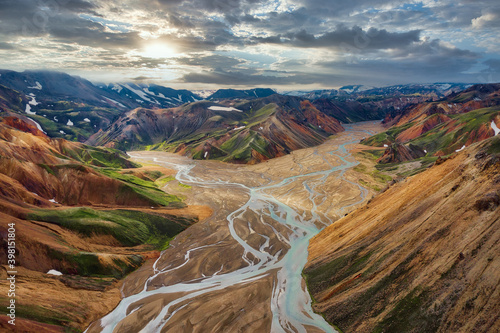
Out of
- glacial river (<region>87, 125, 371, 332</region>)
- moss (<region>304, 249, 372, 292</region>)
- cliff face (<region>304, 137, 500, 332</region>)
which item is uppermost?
cliff face (<region>304, 137, 500, 332</region>)

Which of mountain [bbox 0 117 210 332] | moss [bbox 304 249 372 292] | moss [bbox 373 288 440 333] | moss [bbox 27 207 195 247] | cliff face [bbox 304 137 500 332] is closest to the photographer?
cliff face [bbox 304 137 500 332]

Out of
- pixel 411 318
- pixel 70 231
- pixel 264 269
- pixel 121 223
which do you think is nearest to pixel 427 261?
pixel 411 318

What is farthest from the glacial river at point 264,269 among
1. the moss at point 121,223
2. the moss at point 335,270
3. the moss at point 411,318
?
the moss at point 121,223

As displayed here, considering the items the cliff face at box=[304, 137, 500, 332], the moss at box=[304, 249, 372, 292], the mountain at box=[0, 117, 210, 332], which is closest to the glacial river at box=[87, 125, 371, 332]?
the moss at box=[304, 249, 372, 292]

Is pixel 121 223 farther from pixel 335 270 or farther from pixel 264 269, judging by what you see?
pixel 335 270

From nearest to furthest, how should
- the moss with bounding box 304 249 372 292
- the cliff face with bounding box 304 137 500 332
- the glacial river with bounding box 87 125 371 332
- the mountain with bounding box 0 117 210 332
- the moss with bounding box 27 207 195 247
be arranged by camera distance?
the cliff face with bounding box 304 137 500 332
the mountain with bounding box 0 117 210 332
the glacial river with bounding box 87 125 371 332
the moss with bounding box 304 249 372 292
the moss with bounding box 27 207 195 247

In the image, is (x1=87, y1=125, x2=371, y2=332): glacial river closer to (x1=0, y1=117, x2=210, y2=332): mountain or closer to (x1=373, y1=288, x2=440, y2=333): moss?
(x1=0, y1=117, x2=210, y2=332): mountain

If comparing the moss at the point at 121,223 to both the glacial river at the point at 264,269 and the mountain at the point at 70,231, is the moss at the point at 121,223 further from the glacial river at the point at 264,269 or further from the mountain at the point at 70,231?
the glacial river at the point at 264,269
